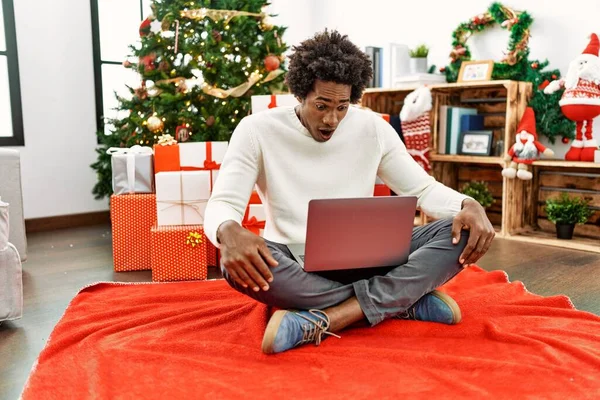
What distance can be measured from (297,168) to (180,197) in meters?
0.89

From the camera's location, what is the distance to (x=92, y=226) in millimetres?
3514

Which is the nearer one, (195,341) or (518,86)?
(195,341)

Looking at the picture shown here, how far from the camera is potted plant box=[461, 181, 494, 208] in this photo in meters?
3.32

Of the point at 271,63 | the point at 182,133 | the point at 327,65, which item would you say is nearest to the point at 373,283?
the point at 327,65

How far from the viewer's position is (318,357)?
132cm

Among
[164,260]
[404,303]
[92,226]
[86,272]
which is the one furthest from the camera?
[92,226]

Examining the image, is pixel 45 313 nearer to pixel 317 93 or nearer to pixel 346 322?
pixel 346 322

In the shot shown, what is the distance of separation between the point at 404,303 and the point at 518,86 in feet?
6.75

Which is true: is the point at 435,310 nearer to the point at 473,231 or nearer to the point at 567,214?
the point at 473,231

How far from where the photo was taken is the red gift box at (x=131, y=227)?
2.38 meters

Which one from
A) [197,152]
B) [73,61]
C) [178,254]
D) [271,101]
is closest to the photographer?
[178,254]

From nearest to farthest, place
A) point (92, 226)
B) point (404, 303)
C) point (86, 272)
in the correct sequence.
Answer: point (404, 303)
point (86, 272)
point (92, 226)

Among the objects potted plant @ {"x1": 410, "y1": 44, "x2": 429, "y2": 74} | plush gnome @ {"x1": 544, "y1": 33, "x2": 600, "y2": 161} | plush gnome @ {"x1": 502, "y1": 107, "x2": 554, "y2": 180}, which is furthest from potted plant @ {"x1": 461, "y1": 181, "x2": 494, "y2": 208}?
potted plant @ {"x1": 410, "y1": 44, "x2": 429, "y2": 74}

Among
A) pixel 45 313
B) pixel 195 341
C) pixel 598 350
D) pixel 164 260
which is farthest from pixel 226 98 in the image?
pixel 598 350
